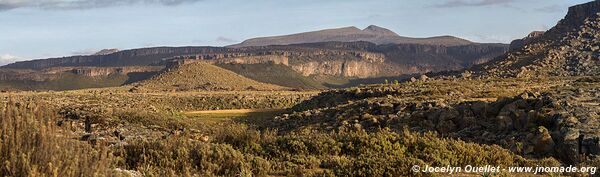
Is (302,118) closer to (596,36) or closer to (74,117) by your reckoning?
(74,117)

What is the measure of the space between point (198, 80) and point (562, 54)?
67062mm

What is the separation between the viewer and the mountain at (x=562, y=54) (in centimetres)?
5570

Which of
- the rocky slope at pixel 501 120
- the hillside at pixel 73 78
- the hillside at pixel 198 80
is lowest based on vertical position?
the hillside at pixel 73 78

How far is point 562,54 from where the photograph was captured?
61.4 metres

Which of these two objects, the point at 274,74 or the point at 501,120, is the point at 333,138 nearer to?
the point at 501,120

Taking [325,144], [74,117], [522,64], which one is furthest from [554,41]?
[325,144]

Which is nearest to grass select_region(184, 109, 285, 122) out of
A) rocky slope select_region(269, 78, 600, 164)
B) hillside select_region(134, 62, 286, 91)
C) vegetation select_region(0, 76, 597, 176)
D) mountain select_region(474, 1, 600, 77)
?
rocky slope select_region(269, 78, 600, 164)

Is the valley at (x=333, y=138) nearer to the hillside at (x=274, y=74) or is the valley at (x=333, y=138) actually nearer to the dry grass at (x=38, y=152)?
the dry grass at (x=38, y=152)

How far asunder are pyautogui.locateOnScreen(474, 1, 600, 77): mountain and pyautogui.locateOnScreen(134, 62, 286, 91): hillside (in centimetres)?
4901

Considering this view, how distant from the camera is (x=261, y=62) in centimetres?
17288

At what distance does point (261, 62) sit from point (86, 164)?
16721cm

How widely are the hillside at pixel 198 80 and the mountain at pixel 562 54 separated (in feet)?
161

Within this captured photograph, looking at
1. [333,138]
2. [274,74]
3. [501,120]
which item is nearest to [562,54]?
[501,120]

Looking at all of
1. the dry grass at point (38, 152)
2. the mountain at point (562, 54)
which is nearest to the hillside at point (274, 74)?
the mountain at point (562, 54)
